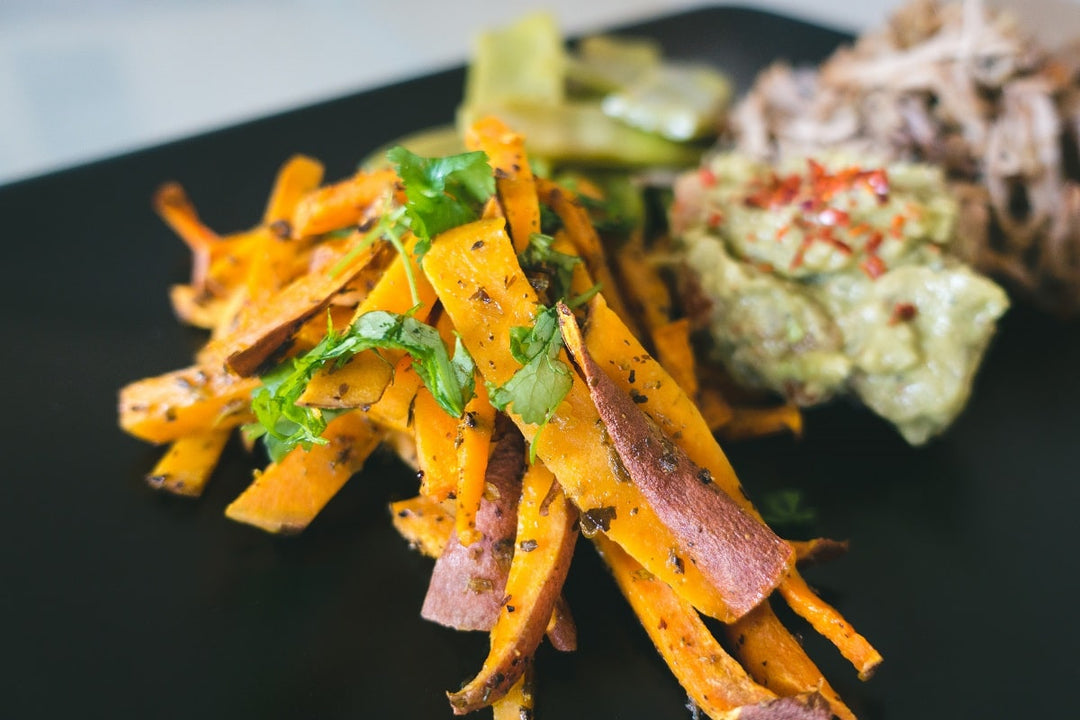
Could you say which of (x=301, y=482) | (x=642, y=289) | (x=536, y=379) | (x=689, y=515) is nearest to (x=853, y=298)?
(x=642, y=289)

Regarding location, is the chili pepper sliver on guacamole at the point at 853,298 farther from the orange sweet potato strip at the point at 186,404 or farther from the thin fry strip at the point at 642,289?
the orange sweet potato strip at the point at 186,404

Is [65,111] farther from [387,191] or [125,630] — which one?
[125,630]

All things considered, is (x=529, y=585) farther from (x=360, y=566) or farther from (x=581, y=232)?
(x=581, y=232)

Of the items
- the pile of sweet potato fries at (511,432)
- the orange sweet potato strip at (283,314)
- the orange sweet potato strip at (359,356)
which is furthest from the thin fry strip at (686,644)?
the orange sweet potato strip at (283,314)

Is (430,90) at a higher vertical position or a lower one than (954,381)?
higher

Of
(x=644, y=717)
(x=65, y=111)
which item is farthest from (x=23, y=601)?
(x=65, y=111)

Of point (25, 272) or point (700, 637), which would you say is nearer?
point (700, 637)
